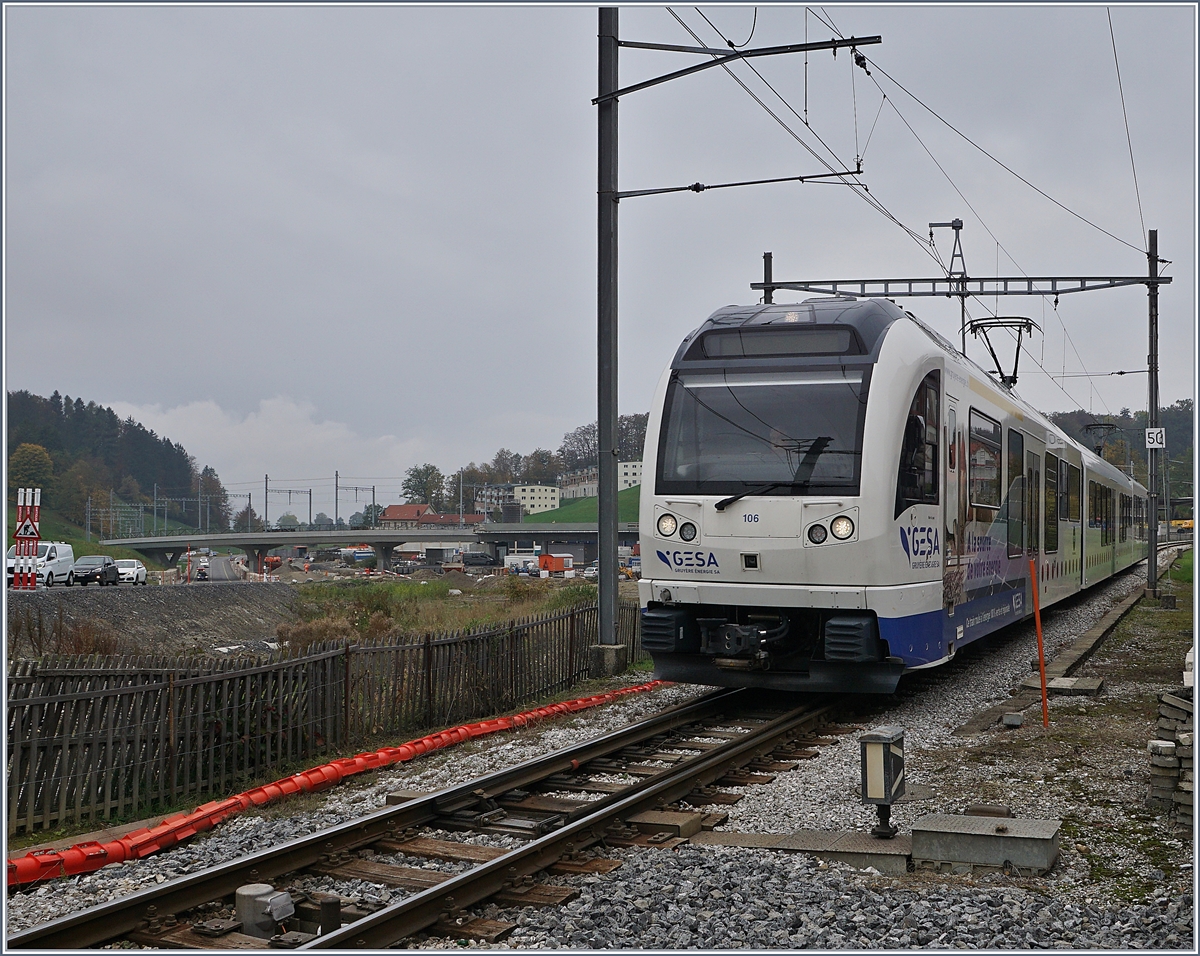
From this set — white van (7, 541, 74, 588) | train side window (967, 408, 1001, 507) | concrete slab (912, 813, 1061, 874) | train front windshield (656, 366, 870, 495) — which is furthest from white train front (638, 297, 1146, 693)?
white van (7, 541, 74, 588)

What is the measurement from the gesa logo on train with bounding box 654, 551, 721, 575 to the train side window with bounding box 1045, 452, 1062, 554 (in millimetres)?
8947

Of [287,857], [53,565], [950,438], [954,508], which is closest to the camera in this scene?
[287,857]

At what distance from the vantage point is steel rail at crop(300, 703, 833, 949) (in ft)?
16.8

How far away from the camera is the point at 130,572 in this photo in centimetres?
4869

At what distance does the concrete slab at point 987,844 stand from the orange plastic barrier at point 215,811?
4.45m

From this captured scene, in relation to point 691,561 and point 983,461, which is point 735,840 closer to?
point 691,561

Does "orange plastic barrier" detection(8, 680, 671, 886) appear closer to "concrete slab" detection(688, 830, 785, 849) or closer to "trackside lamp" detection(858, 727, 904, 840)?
"concrete slab" detection(688, 830, 785, 849)

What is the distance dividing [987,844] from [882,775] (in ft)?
2.48

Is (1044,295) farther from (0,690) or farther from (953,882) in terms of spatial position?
(0,690)

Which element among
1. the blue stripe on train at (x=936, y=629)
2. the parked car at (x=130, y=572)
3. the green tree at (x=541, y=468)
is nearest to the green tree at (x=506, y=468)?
the green tree at (x=541, y=468)

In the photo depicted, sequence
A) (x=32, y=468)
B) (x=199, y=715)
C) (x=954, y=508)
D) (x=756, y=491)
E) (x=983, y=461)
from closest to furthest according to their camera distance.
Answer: (x=199, y=715) < (x=756, y=491) < (x=954, y=508) < (x=983, y=461) < (x=32, y=468)

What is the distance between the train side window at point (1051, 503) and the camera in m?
17.8

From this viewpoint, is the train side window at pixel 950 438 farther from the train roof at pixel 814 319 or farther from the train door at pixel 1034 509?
the train door at pixel 1034 509

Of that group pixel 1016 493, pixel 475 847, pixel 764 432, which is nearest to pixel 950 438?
pixel 764 432
